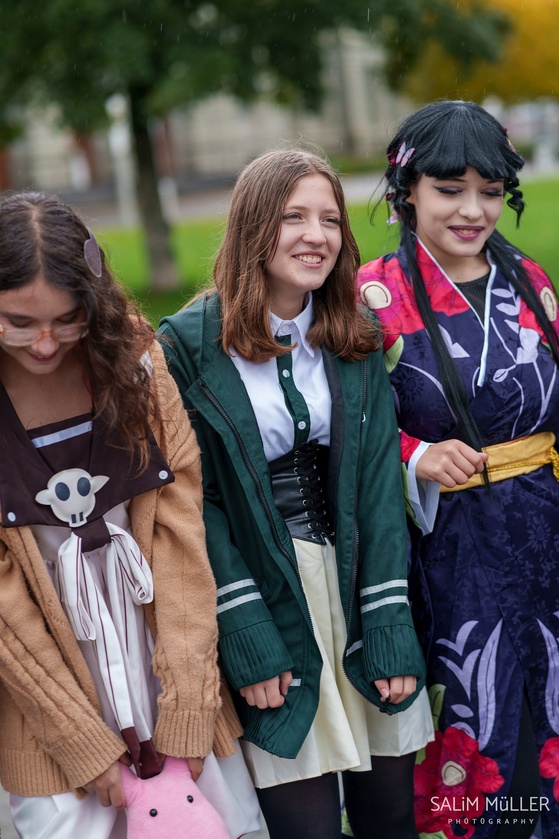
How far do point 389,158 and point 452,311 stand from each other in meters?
0.52

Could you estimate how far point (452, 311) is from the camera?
2971 millimetres

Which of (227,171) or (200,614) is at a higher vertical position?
(200,614)

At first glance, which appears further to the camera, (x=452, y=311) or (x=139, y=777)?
(x=452, y=311)

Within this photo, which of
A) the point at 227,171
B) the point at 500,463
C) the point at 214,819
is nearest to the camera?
the point at 214,819

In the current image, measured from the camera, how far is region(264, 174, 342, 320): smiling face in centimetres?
270

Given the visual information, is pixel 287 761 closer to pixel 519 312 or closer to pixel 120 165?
pixel 519 312

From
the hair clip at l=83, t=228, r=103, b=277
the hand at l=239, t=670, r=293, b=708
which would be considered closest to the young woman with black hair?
the hand at l=239, t=670, r=293, b=708

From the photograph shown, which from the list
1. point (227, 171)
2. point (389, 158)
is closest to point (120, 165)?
point (227, 171)

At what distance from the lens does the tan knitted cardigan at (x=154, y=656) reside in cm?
235

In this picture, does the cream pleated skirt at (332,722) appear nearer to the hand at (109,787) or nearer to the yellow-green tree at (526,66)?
the hand at (109,787)

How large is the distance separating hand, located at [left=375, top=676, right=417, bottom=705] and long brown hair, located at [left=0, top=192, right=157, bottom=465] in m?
0.85

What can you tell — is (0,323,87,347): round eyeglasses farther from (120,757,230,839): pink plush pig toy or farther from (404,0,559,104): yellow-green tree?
(404,0,559,104): yellow-green tree

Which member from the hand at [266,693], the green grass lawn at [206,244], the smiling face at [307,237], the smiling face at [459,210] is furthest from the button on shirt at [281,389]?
the green grass lawn at [206,244]

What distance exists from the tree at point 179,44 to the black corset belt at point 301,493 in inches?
329
